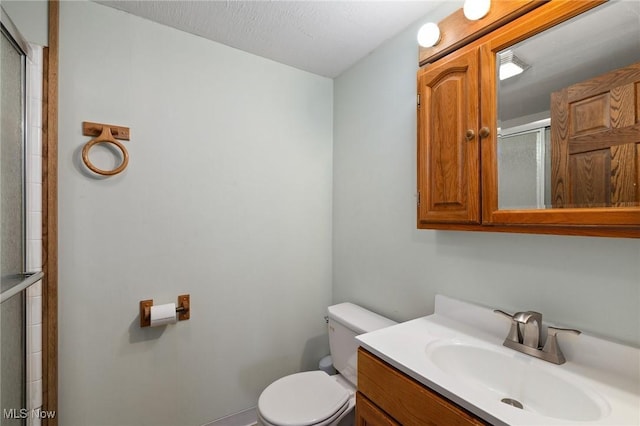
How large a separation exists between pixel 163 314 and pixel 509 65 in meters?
1.84

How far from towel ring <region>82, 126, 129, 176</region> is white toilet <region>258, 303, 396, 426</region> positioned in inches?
50.4

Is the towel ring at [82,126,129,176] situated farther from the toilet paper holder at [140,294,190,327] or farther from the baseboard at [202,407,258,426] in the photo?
the baseboard at [202,407,258,426]

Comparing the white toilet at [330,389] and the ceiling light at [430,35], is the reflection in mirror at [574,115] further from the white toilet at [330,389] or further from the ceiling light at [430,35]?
the white toilet at [330,389]

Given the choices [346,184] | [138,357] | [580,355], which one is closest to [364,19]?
[346,184]

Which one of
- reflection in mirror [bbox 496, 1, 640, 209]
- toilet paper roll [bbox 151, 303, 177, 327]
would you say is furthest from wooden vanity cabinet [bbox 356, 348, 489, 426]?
toilet paper roll [bbox 151, 303, 177, 327]

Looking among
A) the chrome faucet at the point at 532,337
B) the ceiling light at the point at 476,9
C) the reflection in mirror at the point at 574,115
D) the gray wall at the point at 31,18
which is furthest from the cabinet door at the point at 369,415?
the gray wall at the point at 31,18

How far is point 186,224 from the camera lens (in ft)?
5.16

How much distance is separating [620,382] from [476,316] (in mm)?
431

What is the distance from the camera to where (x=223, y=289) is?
1.68 metres

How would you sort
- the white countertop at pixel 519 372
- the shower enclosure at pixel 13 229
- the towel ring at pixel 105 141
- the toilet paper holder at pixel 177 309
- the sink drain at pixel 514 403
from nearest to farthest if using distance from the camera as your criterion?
the white countertop at pixel 519 372, the sink drain at pixel 514 403, the shower enclosure at pixel 13 229, the towel ring at pixel 105 141, the toilet paper holder at pixel 177 309

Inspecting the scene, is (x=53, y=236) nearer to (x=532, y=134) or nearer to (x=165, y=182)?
(x=165, y=182)

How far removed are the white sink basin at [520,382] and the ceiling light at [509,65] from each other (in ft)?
3.21

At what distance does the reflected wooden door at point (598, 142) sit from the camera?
0.78 metres

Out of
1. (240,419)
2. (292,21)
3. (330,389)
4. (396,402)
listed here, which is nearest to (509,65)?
(292,21)
